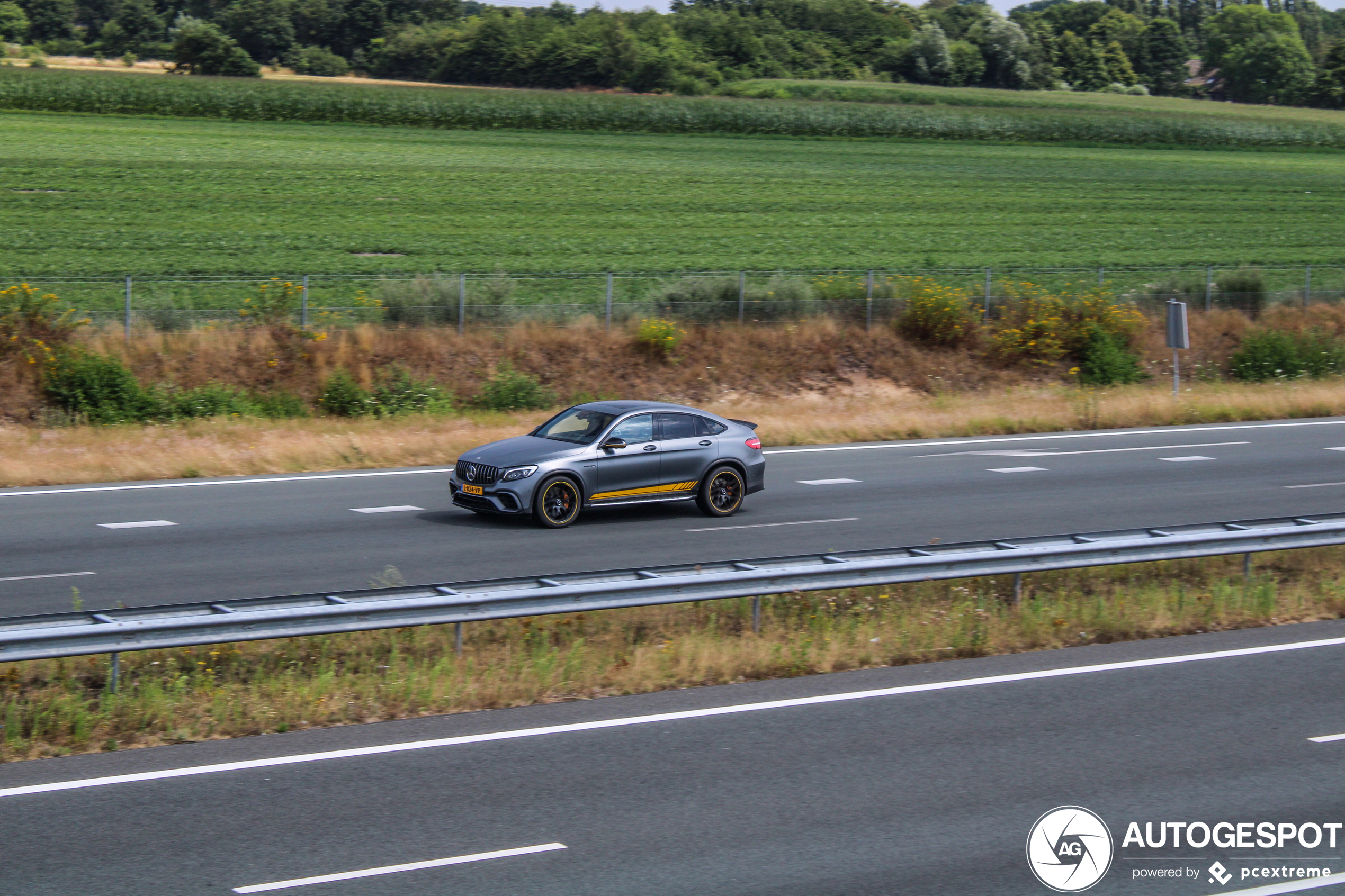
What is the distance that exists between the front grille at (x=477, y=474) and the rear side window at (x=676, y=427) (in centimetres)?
224

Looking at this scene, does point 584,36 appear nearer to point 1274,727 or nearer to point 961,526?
point 961,526

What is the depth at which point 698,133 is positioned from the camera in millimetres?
71000

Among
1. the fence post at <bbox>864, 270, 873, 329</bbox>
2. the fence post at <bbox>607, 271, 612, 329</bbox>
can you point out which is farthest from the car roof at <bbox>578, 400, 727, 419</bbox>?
the fence post at <bbox>864, 270, 873, 329</bbox>

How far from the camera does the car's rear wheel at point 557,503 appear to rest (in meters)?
16.2

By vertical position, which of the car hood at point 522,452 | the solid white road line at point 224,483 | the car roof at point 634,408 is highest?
the car roof at point 634,408

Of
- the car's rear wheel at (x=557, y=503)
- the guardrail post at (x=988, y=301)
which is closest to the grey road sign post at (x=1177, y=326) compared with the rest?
the guardrail post at (x=988, y=301)

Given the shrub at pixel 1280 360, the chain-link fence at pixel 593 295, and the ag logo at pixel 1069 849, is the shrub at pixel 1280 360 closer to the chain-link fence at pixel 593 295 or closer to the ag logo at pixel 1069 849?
the chain-link fence at pixel 593 295

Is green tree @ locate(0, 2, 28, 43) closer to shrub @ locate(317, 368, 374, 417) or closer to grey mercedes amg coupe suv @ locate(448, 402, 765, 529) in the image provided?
shrub @ locate(317, 368, 374, 417)

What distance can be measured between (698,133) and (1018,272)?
3478cm

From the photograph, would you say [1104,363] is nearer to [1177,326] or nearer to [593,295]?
[1177,326]

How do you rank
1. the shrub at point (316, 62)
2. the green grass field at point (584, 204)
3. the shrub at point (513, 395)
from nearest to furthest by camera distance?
1. the shrub at point (513, 395)
2. the green grass field at point (584, 204)
3. the shrub at point (316, 62)

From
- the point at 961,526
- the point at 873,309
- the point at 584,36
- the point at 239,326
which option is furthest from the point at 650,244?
the point at 584,36

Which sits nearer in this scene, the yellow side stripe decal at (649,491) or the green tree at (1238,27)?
the yellow side stripe decal at (649,491)

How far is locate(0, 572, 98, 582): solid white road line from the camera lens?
1305 cm
